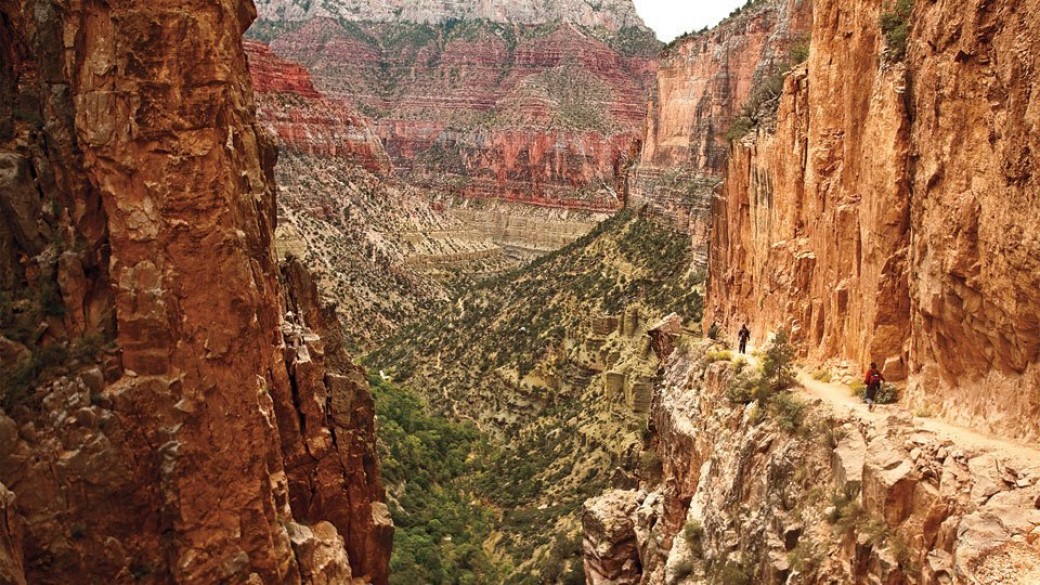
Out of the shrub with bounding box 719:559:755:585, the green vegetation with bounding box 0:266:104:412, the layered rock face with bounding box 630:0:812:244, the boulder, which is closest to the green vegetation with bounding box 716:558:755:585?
the shrub with bounding box 719:559:755:585

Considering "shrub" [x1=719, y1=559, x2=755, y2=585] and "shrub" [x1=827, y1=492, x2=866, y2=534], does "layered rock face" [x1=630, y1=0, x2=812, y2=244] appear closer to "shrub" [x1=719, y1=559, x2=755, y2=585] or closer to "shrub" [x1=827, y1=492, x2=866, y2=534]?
"shrub" [x1=719, y1=559, x2=755, y2=585]

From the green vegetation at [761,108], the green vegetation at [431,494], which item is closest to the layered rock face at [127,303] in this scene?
the green vegetation at [431,494]

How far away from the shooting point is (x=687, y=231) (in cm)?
5791

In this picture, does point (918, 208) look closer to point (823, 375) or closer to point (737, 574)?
point (823, 375)

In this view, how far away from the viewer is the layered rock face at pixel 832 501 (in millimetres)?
11094

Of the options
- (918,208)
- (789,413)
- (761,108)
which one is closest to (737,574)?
(789,413)

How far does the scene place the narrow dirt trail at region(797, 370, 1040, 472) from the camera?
458 inches

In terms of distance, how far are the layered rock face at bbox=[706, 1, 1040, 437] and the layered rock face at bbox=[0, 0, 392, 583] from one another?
39.8 ft

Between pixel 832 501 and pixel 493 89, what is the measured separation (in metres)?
158

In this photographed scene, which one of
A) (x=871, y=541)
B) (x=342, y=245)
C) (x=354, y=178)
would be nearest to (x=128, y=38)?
(x=871, y=541)

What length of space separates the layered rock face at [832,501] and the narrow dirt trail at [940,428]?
4cm

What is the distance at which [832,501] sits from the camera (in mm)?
14352

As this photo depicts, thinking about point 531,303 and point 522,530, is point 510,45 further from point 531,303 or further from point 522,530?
point 522,530

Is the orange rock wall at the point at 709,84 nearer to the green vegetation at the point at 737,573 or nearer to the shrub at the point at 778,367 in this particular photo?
the shrub at the point at 778,367
